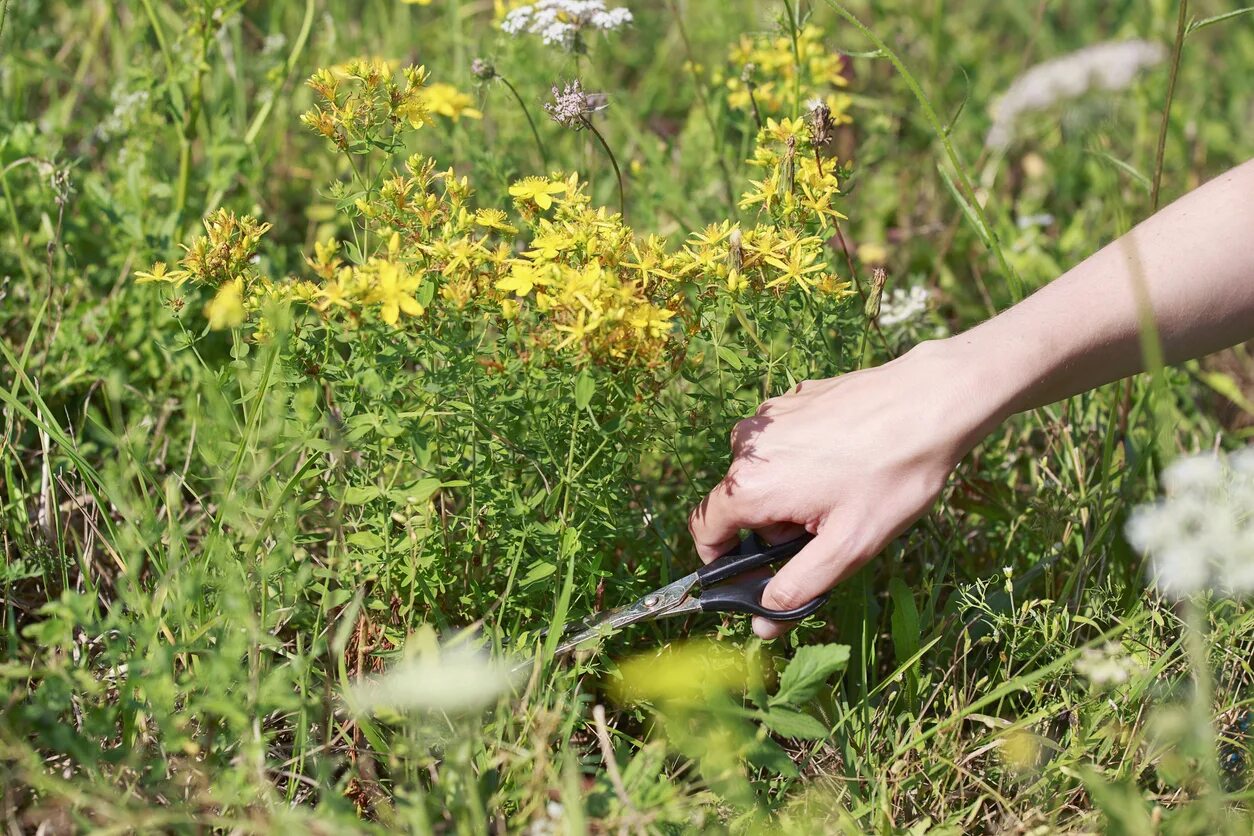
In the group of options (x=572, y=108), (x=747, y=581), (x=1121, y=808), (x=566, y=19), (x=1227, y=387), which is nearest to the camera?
(x=1121, y=808)

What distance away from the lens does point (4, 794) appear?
144 centimetres

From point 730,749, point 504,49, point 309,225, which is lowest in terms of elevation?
point 730,749

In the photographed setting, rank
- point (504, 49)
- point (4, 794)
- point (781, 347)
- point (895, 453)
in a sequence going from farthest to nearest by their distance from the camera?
point (504, 49), point (781, 347), point (895, 453), point (4, 794)

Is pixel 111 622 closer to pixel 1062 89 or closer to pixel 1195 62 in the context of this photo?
pixel 1062 89

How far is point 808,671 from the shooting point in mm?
1550

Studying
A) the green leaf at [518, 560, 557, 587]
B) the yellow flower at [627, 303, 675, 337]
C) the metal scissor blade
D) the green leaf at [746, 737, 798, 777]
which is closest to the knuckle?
the metal scissor blade

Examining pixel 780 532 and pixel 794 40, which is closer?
pixel 780 532

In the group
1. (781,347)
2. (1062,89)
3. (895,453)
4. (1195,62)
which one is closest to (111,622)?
(895,453)

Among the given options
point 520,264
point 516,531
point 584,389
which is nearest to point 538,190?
point 520,264

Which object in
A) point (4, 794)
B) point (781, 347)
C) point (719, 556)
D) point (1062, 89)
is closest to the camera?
point (4, 794)

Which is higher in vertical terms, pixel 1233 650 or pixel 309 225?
pixel 309 225

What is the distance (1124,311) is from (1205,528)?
36 centimetres

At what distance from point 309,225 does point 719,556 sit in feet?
6.16

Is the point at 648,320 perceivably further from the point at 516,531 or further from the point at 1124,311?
the point at 1124,311
